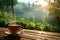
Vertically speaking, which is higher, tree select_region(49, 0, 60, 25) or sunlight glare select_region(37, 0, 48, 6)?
sunlight glare select_region(37, 0, 48, 6)

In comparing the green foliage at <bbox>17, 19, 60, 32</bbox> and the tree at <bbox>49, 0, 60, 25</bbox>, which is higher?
the tree at <bbox>49, 0, 60, 25</bbox>

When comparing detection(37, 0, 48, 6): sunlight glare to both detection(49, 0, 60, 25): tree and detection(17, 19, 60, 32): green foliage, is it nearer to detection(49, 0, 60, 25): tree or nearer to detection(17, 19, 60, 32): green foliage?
detection(49, 0, 60, 25): tree

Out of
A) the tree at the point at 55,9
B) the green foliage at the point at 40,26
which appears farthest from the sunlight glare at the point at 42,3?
the green foliage at the point at 40,26

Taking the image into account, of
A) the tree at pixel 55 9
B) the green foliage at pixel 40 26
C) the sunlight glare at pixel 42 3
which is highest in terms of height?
the sunlight glare at pixel 42 3

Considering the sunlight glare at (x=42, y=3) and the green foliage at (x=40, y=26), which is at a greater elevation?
the sunlight glare at (x=42, y=3)

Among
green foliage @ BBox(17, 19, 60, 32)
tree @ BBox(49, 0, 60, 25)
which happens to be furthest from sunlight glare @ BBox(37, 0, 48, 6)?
green foliage @ BBox(17, 19, 60, 32)

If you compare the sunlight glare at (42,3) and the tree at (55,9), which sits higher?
the sunlight glare at (42,3)

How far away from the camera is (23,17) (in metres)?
1.46

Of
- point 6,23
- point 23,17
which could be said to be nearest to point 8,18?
point 6,23

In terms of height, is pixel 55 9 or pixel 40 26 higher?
pixel 55 9

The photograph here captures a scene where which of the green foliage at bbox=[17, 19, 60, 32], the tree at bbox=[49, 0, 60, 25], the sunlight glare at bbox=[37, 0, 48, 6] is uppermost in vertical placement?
the sunlight glare at bbox=[37, 0, 48, 6]

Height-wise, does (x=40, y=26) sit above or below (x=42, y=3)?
below

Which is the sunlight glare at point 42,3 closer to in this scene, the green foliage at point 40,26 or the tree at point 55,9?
the tree at point 55,9

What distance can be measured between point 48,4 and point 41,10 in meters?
0.08
